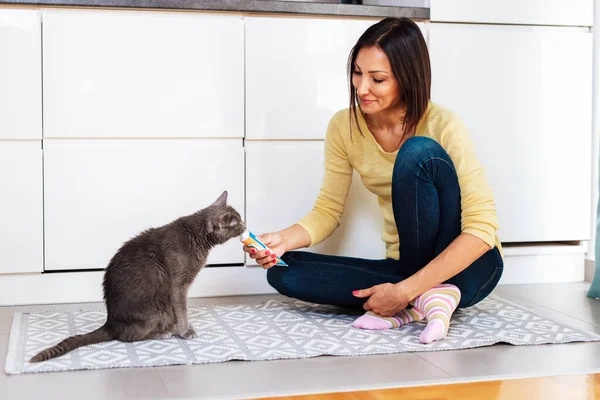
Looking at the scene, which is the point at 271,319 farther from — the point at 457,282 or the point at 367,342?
the point at 457,282

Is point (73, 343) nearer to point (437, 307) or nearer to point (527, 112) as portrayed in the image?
point (437, 307)

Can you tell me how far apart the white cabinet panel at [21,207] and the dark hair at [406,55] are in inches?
40.4

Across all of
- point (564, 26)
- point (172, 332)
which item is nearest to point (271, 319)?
point (172, 332)

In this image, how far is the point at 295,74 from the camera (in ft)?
8.46

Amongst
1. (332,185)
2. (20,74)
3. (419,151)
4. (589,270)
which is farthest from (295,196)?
(589,270)

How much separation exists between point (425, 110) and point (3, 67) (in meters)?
1.25

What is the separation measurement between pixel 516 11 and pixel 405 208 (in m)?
1.04

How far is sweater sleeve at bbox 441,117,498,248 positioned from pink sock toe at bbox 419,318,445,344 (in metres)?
0.24

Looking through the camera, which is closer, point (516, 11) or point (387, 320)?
point (387, 320)

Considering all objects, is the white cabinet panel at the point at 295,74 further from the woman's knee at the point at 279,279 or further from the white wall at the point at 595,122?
the white wall at the point at 595,122

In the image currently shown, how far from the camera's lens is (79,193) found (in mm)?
2459

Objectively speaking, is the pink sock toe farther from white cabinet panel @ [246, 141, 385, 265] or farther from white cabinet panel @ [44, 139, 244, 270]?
white cabinet panel @ [44, 139, 244, 270]

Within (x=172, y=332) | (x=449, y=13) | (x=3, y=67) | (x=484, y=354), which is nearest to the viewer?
(x=484, y=354)

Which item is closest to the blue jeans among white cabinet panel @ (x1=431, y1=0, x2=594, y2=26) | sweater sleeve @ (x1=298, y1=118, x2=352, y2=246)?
sweater sleeve @ (x1=298, y1=118, x2=352, y2=246)
